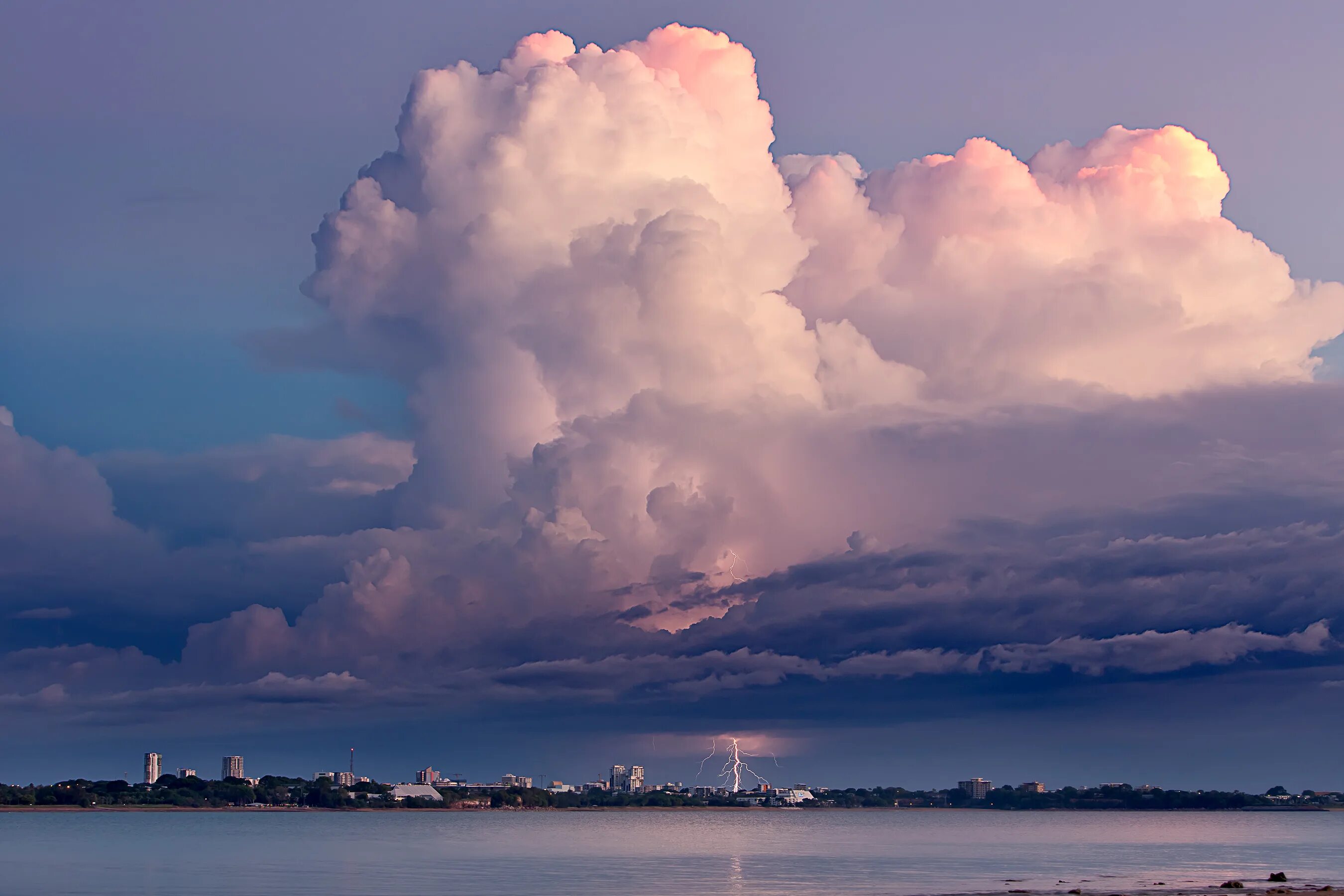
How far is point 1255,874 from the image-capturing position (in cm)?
14625

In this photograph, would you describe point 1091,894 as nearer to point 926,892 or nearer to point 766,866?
point 926,892

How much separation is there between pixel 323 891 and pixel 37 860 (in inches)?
2644

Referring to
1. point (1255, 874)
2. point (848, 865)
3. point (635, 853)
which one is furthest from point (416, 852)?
point (1255, 874)

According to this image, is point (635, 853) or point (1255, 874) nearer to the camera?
point (1255, 874)

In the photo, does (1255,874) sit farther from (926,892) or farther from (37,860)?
(37,860)

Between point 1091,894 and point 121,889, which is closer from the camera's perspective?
point 1091,894

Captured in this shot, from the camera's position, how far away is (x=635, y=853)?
196m

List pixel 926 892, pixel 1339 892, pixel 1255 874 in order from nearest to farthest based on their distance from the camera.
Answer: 1. pixel 1339 892
2. pixel 926 892
3. pixel 1255 874

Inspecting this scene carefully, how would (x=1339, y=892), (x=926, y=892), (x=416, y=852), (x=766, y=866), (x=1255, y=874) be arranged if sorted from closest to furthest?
(x=1339, y=892)
(x=926, y=892)
(x=1255, y=874)
(x=766, y=866)
(x=416, y=852)

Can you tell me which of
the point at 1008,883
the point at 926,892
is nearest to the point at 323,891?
the point at 926,892

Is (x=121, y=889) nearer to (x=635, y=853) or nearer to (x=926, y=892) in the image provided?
(x=926, y=892)

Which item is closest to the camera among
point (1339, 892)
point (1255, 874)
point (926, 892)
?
point (1339, 892)

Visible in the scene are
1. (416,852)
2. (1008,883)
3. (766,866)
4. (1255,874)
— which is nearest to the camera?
(1008,883)

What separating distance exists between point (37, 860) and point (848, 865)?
94471 millimetres
